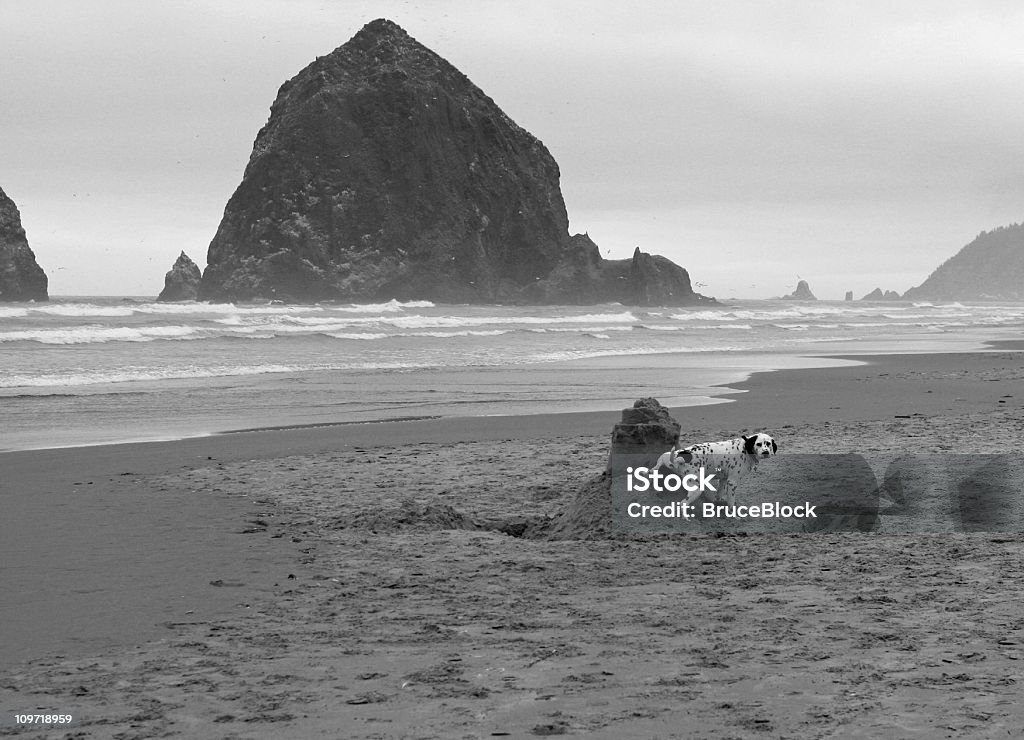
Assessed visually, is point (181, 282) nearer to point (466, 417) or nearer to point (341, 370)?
point (341, 370)

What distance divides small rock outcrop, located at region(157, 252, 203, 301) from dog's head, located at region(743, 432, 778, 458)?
375 ft

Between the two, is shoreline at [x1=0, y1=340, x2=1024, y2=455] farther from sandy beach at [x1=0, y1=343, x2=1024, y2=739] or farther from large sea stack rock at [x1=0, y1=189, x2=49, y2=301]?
large sea stack rock at [x1=0, y1=189, x2=49, y2=301]

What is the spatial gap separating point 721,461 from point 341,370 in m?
17.4

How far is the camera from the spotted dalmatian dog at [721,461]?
7.34m

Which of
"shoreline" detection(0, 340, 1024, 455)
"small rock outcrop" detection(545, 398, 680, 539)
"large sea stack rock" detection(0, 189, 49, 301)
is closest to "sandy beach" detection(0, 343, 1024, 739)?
"small rock outcrop" detection(545, 398, 680, 539)

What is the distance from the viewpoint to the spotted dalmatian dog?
24.1 ft

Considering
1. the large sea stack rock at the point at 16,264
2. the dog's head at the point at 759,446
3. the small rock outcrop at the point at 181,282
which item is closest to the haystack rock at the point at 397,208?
the small rock outcrop at the point at 181,282

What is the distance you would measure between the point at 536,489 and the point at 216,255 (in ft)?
359

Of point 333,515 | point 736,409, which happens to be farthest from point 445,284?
point 333,515

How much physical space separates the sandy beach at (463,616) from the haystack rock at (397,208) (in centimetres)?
9896

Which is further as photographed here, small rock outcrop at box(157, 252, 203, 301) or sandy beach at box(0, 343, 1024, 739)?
small rock outcrop at box(157, 252, 203, 301)

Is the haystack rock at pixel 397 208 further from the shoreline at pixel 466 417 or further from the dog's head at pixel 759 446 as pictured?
the dog's head at pixel 759 446

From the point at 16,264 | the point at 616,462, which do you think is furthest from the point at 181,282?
the point at 616,462

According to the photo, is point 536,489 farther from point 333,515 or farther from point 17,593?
point 17,593
